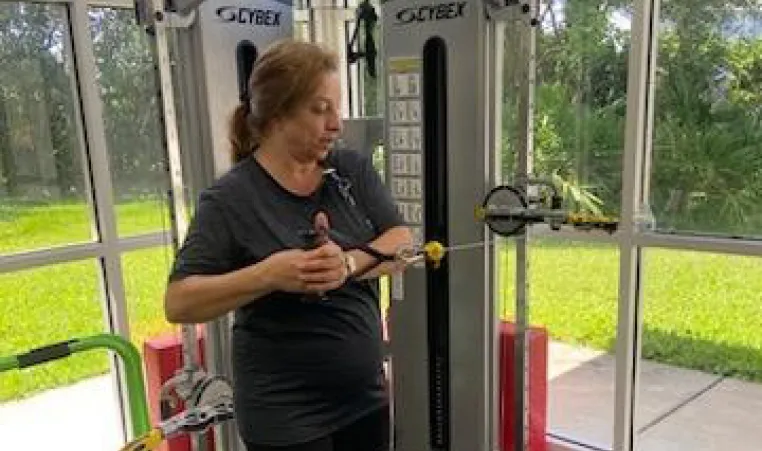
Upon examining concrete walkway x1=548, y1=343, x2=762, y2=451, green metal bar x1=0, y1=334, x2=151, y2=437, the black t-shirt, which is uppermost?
the black t-shirt

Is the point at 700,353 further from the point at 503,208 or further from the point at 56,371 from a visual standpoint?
the point at 56,371

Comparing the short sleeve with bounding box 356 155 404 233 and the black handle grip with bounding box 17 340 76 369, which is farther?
the black handle grip with bounding box 17 340 76 369

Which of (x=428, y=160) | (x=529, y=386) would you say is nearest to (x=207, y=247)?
(x=428, y=160)

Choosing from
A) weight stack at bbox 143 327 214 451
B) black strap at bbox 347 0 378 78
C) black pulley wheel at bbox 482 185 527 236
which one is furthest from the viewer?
weight stack at bbox 143 327 214 451

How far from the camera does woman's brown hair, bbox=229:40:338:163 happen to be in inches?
49.0

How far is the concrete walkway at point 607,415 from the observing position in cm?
265

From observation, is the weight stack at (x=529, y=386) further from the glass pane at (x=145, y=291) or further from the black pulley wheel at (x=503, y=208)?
the glass pane at (x=145, y=291)

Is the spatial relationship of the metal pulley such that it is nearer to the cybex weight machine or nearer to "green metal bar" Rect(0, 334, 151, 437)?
the cybex weight machine

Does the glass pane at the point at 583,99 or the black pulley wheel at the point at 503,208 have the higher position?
the glass pane at the point at 583,99

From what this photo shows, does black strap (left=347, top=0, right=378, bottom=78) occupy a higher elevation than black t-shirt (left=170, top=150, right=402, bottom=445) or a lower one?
higher

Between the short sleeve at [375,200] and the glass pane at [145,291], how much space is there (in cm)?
146

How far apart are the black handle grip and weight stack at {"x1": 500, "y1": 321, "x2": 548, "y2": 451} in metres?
1.14

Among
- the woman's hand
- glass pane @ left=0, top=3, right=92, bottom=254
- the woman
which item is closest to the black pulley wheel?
the woman

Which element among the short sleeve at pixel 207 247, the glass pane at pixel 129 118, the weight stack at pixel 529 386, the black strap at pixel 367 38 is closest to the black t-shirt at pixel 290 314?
the short sleeve at pixel 207 247
